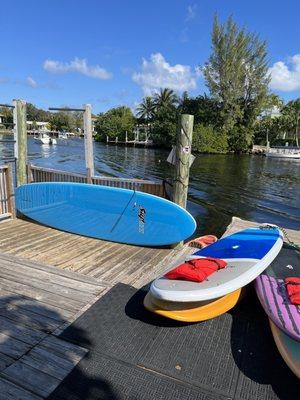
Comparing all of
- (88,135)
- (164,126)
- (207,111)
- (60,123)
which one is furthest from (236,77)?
(60,123)

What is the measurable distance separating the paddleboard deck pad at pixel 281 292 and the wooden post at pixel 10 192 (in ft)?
15.6

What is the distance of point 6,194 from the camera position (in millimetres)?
6191

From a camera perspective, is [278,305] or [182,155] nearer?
[278,305]

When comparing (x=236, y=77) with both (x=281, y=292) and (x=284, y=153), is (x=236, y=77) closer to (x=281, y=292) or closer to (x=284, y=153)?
(x=284, y=153)

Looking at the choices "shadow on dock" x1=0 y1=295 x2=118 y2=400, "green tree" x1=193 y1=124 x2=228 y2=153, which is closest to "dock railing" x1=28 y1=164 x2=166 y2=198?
"shadow on dock" x1=0 y1=295 x2=118 y2=400

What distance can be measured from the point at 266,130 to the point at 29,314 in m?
51.2

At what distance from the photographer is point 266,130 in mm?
49438

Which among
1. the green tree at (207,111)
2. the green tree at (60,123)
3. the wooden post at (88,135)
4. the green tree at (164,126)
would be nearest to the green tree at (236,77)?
the green tree at (207,111)

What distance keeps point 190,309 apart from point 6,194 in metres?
4.58

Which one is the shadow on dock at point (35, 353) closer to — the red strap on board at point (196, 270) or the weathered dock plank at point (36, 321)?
the weathered dock plank at point (36, 321)

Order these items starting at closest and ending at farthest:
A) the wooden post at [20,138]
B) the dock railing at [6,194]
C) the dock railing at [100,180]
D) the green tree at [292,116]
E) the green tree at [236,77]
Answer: the dock railing at [100,180] → the dock railing at [6,194] → the wooden post at [20,138] → the green tree at [236,77] → the green tree at [292,116]

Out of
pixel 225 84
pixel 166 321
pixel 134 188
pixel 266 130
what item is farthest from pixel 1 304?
pixel 266 130

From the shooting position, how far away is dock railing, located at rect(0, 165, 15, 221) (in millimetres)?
6048

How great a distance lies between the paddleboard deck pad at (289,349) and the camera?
92.6 inches
